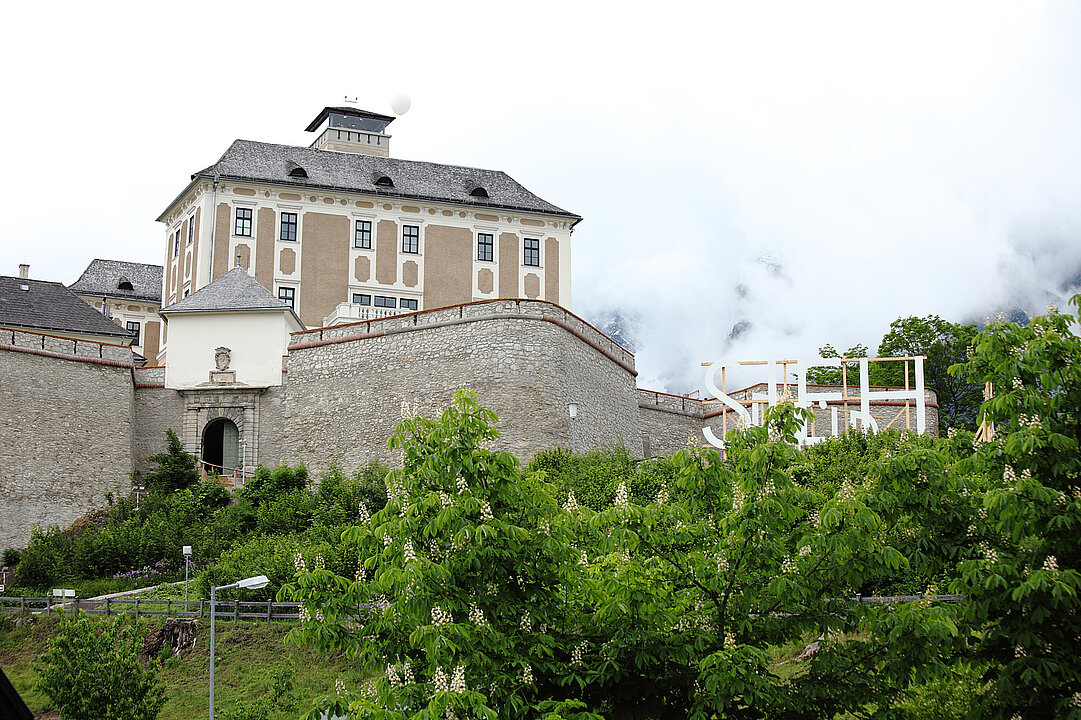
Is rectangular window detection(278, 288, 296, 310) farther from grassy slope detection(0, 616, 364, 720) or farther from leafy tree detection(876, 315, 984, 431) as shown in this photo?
leafy tree detection(876, 315, 984, 431)

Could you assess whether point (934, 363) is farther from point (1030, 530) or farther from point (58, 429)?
point (1030, 530)

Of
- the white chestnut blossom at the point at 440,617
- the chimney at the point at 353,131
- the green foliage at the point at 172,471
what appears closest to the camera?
the white chestnut blossom at the point at 440,617

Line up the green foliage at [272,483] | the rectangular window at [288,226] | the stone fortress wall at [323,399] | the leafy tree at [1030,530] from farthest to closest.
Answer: the rectangular window at [288,226] → the stone fortress wall at [323,399] → the green foliage at [272,483] → the leafy tree at [1030,530]

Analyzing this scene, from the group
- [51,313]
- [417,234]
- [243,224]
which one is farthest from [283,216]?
[51,313]

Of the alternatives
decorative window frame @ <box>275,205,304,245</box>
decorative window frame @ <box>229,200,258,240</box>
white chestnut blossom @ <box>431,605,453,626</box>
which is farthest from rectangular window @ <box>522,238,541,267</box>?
white chestnut blossom @ <box>431,605,453,626</box>

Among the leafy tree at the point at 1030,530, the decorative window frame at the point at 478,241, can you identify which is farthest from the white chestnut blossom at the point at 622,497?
the decorative window frame at the point at 478,241

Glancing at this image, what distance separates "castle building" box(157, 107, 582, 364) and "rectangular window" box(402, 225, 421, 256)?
0.15 ft

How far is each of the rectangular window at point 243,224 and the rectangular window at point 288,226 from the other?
141cm

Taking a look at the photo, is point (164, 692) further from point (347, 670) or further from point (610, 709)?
point (610, 709)

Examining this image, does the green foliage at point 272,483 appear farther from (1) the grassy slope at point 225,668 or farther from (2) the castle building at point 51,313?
(2) the castle building at point 51,313

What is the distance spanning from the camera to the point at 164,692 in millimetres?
22344

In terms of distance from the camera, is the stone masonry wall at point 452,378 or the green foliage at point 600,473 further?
the stone masonry wall at point 452,378

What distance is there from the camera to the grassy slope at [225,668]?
902 inches


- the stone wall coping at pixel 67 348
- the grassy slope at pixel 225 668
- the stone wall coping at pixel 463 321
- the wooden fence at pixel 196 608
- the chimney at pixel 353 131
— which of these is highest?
the chimney at pixel 353 131
